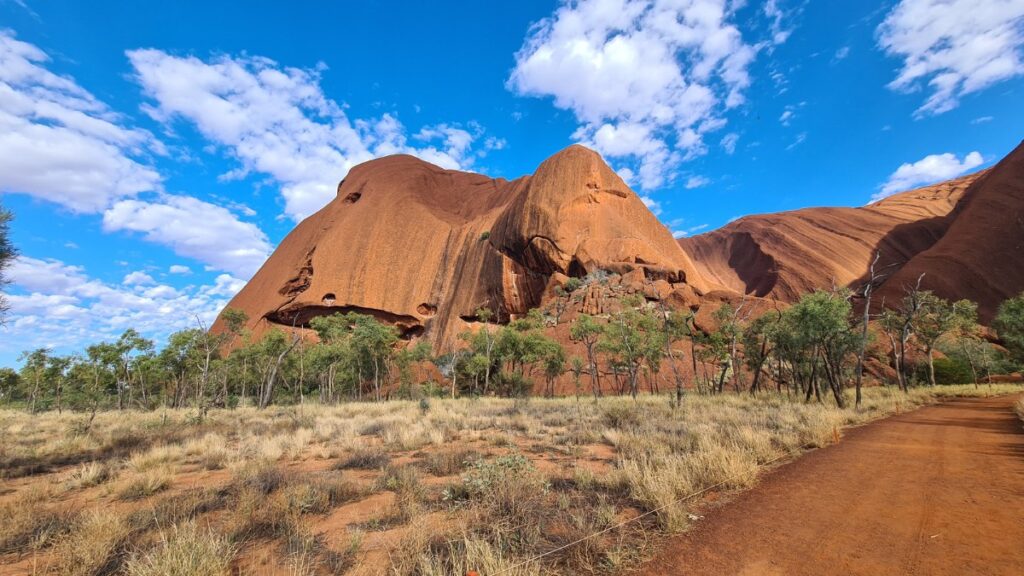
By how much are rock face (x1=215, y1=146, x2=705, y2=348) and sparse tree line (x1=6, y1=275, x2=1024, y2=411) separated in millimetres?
5762

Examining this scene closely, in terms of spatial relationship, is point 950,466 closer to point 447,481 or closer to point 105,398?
point 447,481

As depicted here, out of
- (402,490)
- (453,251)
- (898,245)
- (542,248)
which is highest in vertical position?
(898,245)

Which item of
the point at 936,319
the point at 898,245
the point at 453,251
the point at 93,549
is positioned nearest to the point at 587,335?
the point at 936,319

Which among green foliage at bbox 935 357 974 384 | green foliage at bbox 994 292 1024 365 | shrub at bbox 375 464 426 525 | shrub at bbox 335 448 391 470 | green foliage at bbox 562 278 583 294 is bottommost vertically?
green foliage at bbox 935 357 974 384

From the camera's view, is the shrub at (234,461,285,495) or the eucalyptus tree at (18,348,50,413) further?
the eucalyptus tree at (18,348,50,413)

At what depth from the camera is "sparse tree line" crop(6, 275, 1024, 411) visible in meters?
30.7

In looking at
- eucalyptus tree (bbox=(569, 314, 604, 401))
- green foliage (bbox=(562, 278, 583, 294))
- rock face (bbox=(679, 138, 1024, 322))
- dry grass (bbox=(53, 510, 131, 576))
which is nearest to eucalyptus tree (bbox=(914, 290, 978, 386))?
rock face (bbox=(679, 138, 1024, 322))

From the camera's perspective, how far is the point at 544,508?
16.8 feet

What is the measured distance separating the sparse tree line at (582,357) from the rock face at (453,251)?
18.9ft

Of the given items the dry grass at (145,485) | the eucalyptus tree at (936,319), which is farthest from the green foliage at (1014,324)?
the dry grass at (145,485)

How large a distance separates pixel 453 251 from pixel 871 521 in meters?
64.9

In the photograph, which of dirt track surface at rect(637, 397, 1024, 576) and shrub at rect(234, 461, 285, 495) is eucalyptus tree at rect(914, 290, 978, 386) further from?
shrub at rect(234, 461, 285, 495)

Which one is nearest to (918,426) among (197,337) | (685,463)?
(685,463)

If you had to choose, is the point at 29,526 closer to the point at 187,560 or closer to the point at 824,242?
the point at 187,560
